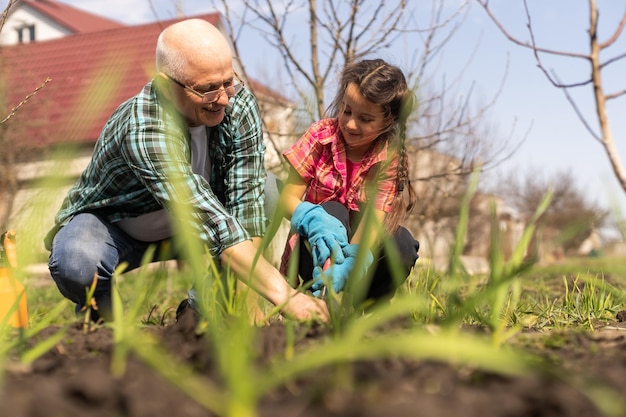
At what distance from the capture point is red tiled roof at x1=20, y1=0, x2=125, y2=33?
2625 centimetres

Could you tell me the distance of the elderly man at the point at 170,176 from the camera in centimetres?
237

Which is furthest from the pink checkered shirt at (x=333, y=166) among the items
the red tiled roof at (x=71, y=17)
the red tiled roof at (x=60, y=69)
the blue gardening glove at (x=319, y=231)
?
the red tiled roof at (x=71, y=17)

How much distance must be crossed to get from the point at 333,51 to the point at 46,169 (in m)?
3.90

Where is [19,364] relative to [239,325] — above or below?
below

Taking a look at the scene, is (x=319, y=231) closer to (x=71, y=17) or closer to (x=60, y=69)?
(x=60, y=69)

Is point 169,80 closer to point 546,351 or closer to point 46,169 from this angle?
point 46,169

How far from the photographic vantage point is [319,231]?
2586 mm

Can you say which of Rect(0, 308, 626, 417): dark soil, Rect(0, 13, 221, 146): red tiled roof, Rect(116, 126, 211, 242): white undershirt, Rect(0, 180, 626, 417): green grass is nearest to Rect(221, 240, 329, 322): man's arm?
Rect(0, 180, 626, 417): green grass

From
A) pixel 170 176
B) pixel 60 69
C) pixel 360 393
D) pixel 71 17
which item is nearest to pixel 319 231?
pixel 170 176

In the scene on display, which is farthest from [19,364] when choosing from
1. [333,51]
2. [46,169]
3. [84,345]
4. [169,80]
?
[333,51]

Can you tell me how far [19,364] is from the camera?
4.41 ft

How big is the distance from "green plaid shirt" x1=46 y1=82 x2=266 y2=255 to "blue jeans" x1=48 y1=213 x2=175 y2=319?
0.09 metres

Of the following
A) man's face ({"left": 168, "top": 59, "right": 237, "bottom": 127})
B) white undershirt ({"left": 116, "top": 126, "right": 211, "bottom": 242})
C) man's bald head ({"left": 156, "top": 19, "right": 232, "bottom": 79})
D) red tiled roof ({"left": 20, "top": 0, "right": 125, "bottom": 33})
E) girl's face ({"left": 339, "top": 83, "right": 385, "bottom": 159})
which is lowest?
white undershirt ({"left": 116, "top": 126, "right": 211, "bottom": 242})

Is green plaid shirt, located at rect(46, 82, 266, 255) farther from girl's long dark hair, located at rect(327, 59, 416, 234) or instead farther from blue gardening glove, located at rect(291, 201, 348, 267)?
girl's long dark hair, located at rect(327, 59, 416, 234)
